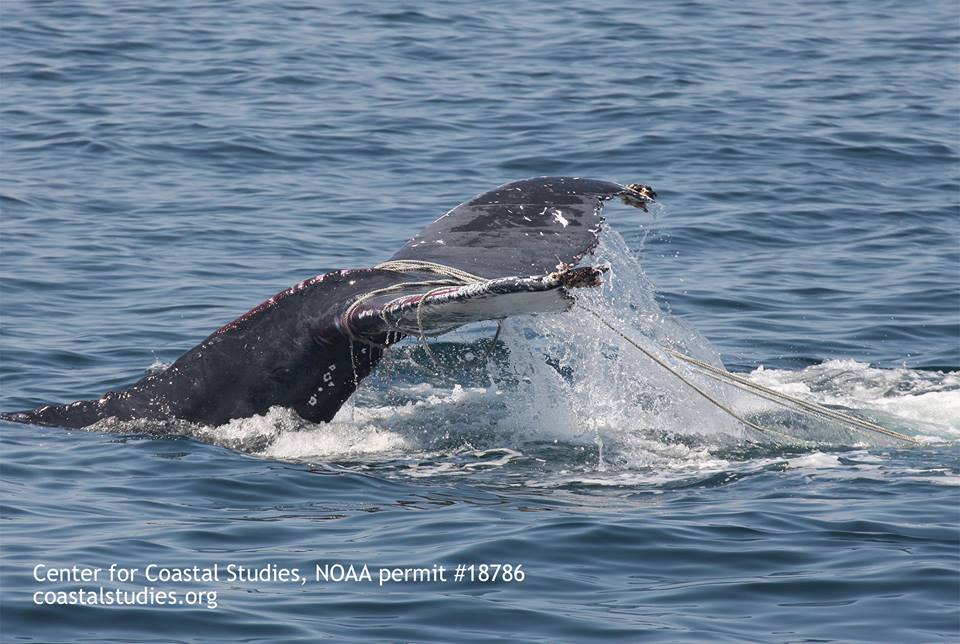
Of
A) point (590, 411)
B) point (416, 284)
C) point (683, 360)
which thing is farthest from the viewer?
point (683, 360)

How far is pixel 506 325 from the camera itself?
31.4 ft

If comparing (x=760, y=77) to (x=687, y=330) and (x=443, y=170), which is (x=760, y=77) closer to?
(x=443, y=170)

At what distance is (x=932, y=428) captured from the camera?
30.9ft

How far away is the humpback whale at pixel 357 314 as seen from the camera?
25.4ft

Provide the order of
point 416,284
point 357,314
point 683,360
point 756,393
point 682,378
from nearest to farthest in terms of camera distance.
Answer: point 357,314
point 416,284
point 682,378
point 756,393
point 683,360

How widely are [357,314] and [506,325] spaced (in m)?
1.94

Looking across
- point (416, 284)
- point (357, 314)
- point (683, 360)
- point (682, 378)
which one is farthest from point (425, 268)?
point (683, 360)

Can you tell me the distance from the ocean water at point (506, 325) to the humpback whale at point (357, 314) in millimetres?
209

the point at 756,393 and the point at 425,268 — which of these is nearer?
the point at 425,268

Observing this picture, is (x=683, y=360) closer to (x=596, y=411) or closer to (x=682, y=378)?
(x=596, y=411)

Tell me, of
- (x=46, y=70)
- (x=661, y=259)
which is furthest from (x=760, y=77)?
(x=46, y=70)

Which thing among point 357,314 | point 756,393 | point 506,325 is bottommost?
point 756,393

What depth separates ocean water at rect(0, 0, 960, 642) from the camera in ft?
22.0

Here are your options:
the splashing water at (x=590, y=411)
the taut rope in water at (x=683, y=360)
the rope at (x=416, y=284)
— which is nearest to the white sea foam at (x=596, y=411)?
the splashing water at (x=590, y=411)
